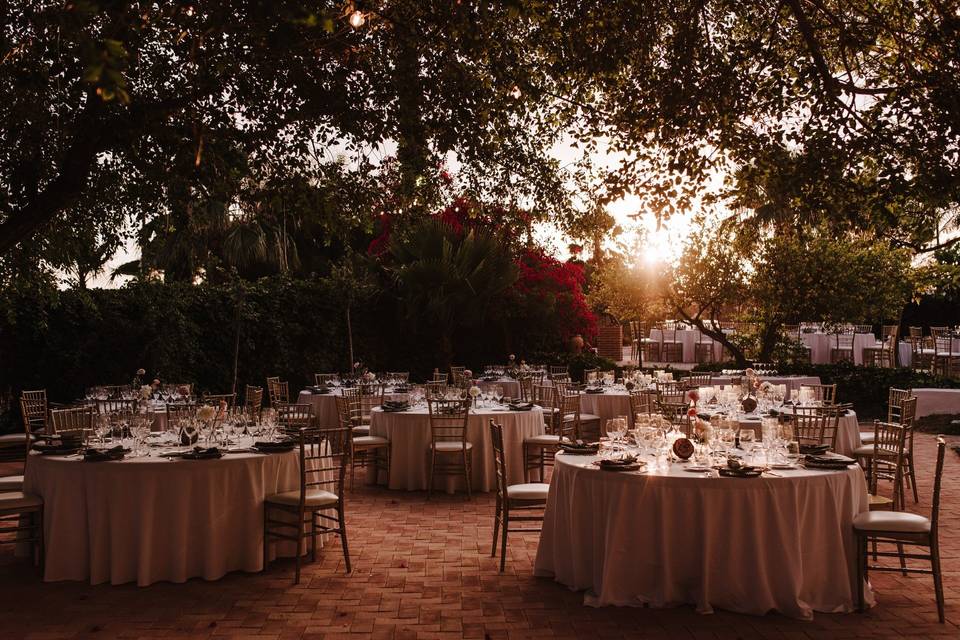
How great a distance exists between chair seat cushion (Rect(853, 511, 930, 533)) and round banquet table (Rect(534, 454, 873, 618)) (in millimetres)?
83

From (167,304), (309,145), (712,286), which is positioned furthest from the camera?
(712,286)

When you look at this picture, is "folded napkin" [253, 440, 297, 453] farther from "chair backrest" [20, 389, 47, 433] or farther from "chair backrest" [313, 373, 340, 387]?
"chair backrest" [313, 373, 340, 387]

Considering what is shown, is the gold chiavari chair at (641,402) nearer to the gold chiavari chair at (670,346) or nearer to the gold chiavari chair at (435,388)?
the gold chiavari chair at (435,388)

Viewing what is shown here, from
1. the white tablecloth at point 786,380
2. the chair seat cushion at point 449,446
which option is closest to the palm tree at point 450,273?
the white tablecloth at point 786,380

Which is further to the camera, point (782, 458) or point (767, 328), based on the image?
point (767, 328)

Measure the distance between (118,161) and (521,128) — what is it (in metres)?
3.70

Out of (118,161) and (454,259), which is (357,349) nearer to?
(454,259)

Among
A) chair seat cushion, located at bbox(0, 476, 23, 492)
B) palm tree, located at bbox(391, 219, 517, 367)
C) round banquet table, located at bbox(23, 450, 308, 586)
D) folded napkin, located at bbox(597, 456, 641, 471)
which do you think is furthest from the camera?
palm tree, located at bbox(391, 219, 517, 367)

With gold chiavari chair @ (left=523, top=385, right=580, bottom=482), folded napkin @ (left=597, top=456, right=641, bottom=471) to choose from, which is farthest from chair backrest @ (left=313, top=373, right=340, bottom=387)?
folded napkin @ (left=597, top=456, right=641, bottom=471)

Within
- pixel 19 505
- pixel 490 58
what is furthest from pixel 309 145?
pixel 19 505

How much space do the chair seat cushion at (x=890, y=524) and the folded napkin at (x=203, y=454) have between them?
422 centimetres

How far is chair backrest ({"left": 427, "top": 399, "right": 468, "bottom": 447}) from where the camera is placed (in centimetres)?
891

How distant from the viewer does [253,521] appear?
595 centimetres

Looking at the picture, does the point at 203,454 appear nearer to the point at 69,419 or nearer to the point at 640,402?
the point at 69,419
